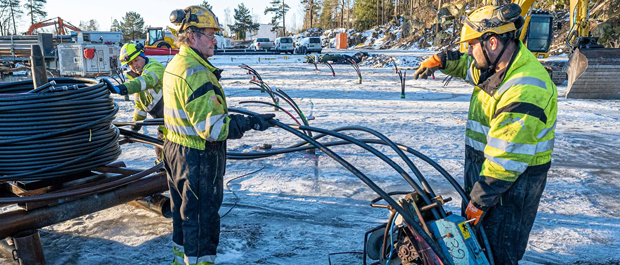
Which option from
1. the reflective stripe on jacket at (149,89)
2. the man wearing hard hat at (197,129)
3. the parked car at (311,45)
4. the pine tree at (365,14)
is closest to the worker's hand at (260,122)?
the man wearing hard hat at (197,129)

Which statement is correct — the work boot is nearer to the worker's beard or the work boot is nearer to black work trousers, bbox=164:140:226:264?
black work trousers, bbox=164:140:226:264

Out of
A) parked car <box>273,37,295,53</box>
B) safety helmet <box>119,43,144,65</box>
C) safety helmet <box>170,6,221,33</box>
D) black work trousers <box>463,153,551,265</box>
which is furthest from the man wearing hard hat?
parked car <box>273,37,295,53</box>

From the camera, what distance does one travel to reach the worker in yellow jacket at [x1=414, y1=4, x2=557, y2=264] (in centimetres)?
212

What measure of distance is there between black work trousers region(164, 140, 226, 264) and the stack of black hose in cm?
102

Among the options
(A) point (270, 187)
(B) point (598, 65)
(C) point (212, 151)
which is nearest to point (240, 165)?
(A) point (270, 187)

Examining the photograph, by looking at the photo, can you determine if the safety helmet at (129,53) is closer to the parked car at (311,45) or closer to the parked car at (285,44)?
the parked car at (311,45)

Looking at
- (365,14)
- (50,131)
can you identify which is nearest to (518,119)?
(50,131)

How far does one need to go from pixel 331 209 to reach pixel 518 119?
252 centimetres

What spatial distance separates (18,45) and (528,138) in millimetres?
19797

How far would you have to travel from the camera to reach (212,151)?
277cm

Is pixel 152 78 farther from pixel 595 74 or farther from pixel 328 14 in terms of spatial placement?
pixel 328 14

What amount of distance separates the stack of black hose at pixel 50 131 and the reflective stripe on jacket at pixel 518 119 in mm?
3093

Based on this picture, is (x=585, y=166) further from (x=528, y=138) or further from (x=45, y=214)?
(x=45, y=214)

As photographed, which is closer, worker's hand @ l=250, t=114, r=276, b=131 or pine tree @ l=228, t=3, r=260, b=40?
worker's hand @ l=250, t=114, r=276, b=131
